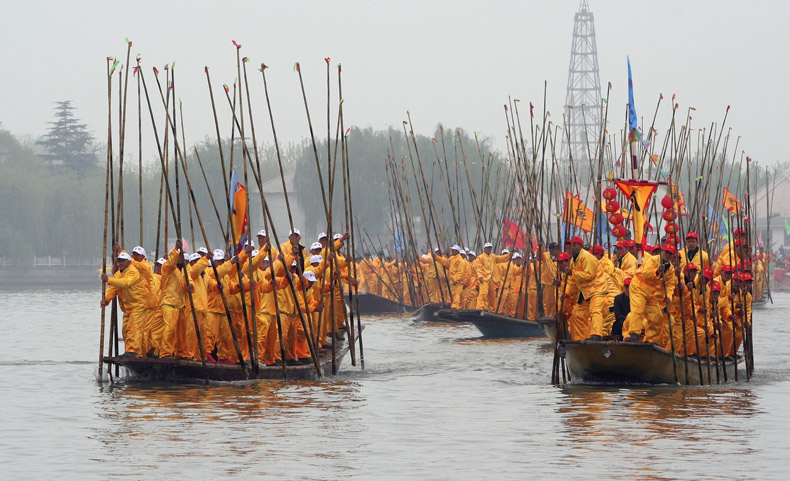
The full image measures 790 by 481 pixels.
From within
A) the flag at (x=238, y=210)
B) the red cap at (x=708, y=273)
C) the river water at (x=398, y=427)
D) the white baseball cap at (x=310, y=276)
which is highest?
the flag at (x=238, y=210)

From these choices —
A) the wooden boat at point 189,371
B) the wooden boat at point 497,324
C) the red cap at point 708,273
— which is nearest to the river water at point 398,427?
the wooden boat at point 189,371

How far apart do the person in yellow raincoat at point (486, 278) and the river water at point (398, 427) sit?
21.6 ft

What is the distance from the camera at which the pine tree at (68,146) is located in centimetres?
7319

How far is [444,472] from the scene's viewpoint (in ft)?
33.1

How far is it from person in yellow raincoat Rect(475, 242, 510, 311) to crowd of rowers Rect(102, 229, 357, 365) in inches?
367

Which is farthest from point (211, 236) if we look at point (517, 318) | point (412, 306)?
point (517, 318)

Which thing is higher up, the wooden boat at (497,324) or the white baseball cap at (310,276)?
the white baseball cap at (310,276)

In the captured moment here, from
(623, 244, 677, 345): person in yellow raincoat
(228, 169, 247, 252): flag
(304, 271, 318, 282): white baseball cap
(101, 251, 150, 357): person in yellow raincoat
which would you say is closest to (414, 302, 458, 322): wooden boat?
(304, 271, 318, 282): white baseball cap

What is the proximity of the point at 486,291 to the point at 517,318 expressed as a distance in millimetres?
2120

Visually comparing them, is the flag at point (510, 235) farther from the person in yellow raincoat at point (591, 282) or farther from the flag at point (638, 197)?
the person in yellow raincoat at point (591, 282)

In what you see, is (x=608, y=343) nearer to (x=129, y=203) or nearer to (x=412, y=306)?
(x=412, y=306)

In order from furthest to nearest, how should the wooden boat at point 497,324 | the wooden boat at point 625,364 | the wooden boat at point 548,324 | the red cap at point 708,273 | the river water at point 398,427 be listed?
the wooden boat at point 497,324, the wooden boat at point 548,324, the red cap at point 708,273, the wooden boat at point 625,364, the river water at point 398,427

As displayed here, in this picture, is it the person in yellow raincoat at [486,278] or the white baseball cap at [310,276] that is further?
the person in yellow raincoat at [486,278]

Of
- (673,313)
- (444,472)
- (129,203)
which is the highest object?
(129,203)
